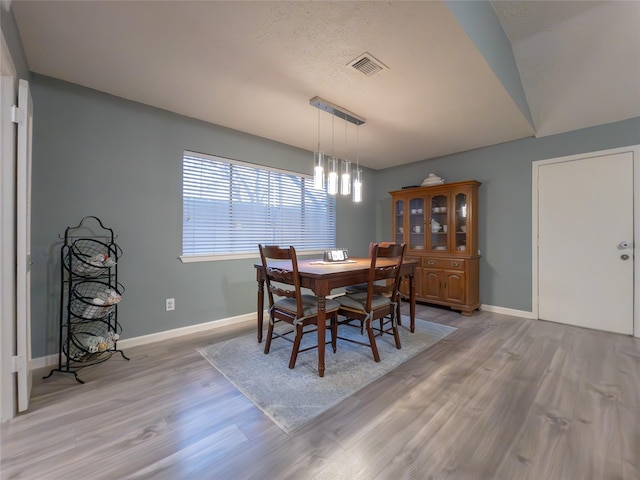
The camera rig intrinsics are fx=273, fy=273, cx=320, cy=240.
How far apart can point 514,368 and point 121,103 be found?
13.2 ft

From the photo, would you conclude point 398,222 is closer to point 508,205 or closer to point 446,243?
point 446,243

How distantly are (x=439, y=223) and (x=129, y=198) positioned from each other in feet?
12.3

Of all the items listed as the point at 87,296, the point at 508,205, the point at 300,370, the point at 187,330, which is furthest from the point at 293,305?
the point at 508,205

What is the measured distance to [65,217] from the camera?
222 cm

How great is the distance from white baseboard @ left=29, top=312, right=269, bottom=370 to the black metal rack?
0.30 feet

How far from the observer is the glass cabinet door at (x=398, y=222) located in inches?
172

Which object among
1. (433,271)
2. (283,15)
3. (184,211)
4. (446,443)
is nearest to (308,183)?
(184,211)

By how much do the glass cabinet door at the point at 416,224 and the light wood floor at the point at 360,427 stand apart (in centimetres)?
209

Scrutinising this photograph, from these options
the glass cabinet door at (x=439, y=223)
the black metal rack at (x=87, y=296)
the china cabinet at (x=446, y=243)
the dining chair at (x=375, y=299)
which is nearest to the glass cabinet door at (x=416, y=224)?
the china cabinet at (x=446, y=243)

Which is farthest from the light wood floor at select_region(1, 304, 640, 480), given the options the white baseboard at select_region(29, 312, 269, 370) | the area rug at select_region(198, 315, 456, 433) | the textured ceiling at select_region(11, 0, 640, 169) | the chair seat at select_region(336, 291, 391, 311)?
the textured ceiling at select_region(11, 0, 640, 169)

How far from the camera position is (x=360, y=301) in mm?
2340

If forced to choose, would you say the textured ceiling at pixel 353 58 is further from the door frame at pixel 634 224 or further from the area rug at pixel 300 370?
the area rug at pixel 300 370

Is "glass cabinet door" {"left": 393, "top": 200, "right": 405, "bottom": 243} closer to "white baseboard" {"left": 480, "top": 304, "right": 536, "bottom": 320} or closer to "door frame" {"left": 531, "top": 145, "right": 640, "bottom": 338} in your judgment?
"white baseboard" {"left": 480, "top": 304, "right": 536, "bottom": 320}

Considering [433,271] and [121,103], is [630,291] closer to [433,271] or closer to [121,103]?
[433,271]
